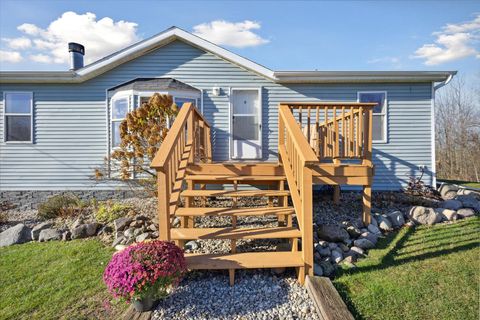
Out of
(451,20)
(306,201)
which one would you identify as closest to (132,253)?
(306,201)

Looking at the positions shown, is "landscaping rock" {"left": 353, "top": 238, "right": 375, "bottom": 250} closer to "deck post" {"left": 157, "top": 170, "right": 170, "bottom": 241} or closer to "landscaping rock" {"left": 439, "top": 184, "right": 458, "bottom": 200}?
"deck post" {"left": 157, "top": 170, "right": 170, "bottom": 241}

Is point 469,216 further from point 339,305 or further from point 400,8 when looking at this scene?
point 400,8

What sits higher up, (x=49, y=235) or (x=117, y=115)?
(x=117, y=115)

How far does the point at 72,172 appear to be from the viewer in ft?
24.1

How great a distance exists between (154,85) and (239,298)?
5906 millimetres

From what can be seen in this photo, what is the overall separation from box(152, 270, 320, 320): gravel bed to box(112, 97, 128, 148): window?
17.9 ft

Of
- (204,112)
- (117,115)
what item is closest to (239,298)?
(204,112)

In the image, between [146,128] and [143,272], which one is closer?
[143,272]

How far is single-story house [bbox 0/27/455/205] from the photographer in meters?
7.25

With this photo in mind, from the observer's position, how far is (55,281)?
3.10 meters

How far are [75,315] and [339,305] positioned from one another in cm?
237

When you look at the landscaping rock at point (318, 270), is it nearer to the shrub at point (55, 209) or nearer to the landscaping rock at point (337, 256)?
the landscaping rock at point (337, 256)

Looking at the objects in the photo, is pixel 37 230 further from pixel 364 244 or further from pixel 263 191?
pixel 364 244

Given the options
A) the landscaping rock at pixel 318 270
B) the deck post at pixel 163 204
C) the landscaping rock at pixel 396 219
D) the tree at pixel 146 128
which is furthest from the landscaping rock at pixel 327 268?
the tree at pixel 146 128
